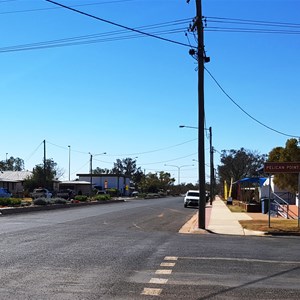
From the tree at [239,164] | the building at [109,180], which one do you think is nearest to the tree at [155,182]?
the building at [109,180]

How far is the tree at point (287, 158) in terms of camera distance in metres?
31.5

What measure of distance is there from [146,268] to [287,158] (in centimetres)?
2553

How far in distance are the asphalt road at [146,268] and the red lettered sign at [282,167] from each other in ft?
13.0

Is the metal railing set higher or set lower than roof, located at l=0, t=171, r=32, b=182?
lower

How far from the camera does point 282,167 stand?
19500 mm

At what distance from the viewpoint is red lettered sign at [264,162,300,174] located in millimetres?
19297

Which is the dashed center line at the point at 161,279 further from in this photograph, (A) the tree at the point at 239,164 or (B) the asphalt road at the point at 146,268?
(A) the tree at the point at 239,164

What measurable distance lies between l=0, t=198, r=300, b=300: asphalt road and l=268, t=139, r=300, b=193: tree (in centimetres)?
1603

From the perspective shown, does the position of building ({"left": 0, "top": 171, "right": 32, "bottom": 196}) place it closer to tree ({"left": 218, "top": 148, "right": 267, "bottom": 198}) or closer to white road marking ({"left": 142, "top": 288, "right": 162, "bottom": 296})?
tree ({"left": 218, "top": 148, "right": 267, "bottom": 198})

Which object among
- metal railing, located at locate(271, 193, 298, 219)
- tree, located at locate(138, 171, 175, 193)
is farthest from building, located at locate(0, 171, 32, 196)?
metal railing, located at locate(271, 193, 298, 219)

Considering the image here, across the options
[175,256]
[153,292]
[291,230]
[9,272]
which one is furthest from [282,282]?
[291,230]

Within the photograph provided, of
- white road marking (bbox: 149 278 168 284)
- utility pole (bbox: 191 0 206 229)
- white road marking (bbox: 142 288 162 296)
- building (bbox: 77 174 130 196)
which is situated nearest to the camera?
white road marking (bbox: 142 288 162 296)

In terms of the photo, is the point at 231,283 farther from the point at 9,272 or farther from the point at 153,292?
the point at 9,272

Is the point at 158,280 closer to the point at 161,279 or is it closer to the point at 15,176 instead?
the point at 161,279
